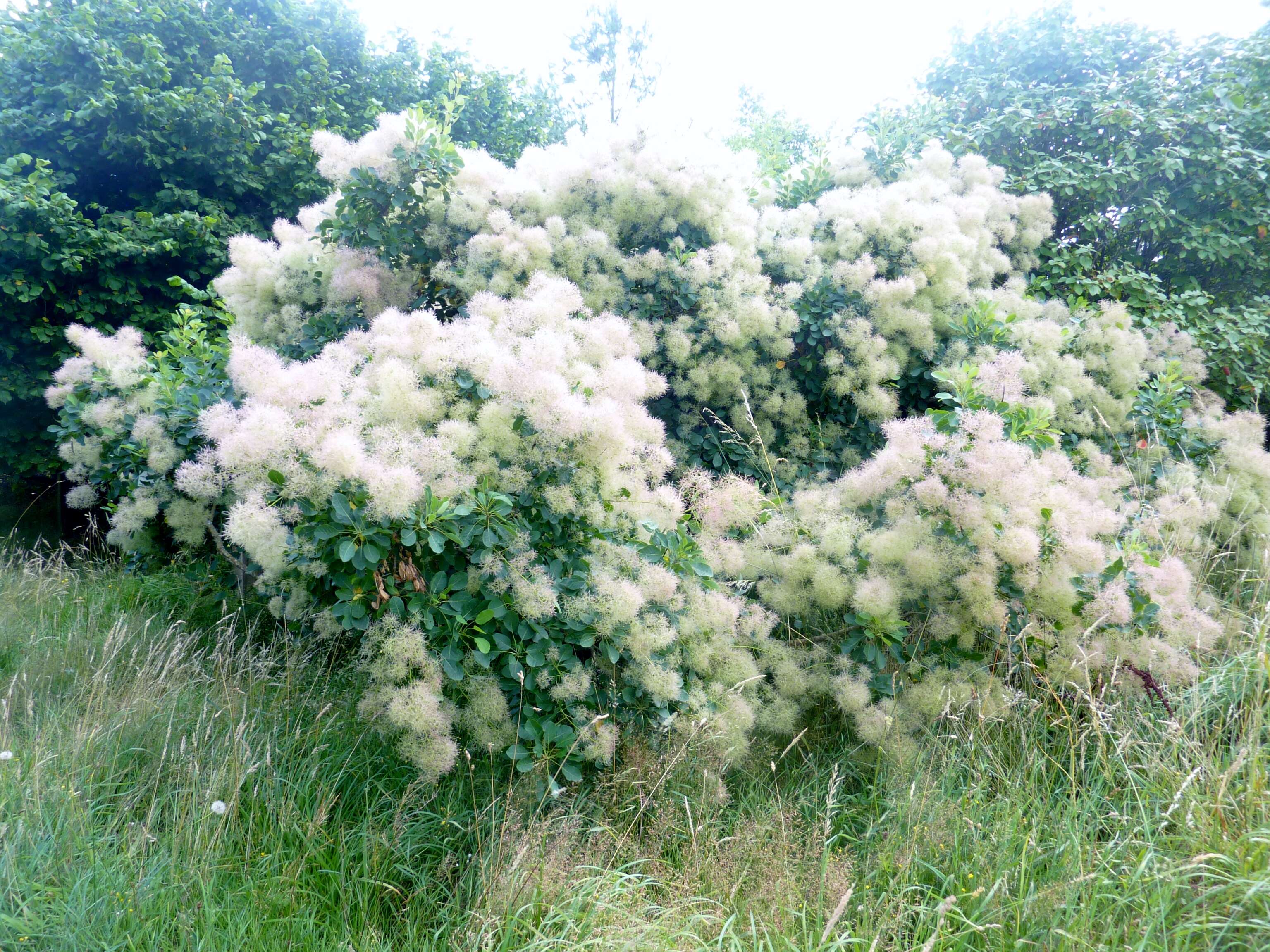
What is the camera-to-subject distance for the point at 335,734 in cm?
270

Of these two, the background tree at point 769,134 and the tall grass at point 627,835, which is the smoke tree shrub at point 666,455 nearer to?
the tall grass at point 627,835

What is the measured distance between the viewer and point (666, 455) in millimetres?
3000

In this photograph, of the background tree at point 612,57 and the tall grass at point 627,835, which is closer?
the tall grass at point 627,835

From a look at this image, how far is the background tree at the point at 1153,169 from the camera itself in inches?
218

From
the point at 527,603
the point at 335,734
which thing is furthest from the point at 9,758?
the point at 527,603

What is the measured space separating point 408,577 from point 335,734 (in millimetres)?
712

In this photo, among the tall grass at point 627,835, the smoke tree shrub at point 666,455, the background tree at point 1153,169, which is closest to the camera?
the tall grass at point 627,835

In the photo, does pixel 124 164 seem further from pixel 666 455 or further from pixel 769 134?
pixel 769 134

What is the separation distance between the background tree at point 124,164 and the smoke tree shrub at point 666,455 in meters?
2.58

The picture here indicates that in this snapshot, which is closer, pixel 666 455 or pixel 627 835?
pixel 627 835

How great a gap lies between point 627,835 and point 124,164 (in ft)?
26.7

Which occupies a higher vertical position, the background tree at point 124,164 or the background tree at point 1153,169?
the background tree at point 1153,169

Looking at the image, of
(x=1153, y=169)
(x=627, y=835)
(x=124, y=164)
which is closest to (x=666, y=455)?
(x=627, y=835)

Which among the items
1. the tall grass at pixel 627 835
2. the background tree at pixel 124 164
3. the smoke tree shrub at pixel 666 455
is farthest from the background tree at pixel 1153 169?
the background tree at pixel 124 164
